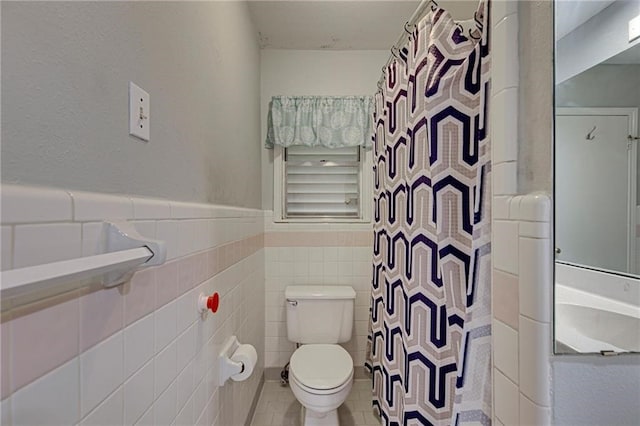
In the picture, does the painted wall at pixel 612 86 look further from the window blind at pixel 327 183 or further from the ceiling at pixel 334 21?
the window blind at pixel 327 183

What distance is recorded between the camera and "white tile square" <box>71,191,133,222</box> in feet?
1.63

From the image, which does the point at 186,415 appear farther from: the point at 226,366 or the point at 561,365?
the point at 561,365

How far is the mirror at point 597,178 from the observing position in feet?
2.18

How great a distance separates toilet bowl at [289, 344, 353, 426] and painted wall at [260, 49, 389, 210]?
3.54 feet

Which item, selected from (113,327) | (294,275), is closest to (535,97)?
(113,327)

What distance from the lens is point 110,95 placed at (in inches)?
24.0

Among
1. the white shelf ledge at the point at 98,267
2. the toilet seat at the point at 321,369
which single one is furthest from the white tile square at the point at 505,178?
the toilet seat at the point at 321,369

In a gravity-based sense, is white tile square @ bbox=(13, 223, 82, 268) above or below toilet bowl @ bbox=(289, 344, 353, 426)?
above

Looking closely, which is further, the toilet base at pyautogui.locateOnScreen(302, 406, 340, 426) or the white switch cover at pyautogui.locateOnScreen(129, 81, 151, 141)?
the toilet base at pyautogui.locateOnScreen(302, 406, 340, 426)

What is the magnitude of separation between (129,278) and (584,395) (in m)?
0.92

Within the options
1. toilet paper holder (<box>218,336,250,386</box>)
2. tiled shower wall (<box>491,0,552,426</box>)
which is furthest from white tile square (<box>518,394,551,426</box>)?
toilet paper holder (<box>218,336,250,386</box>)

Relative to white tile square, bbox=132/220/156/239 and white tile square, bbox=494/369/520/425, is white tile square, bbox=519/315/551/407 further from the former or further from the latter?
white tile square, bbox=132/220/156/239

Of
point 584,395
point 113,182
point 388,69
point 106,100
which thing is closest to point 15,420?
point 113,182

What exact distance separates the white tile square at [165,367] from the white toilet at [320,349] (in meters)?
0.89
